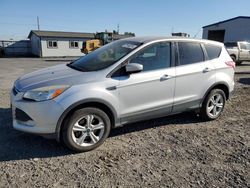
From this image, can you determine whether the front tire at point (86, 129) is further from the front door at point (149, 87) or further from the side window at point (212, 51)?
the side window at point (212, 51)

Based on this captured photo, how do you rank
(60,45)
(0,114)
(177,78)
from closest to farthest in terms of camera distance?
(177,78) < (0,114) < (60,45)

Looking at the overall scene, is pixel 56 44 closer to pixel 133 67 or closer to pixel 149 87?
pixel 149 87

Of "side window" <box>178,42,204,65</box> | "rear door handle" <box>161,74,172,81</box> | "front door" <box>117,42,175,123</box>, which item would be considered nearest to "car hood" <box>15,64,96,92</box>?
"front door" <box>117,42,175,123</box>

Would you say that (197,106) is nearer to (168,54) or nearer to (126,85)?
(168,54)

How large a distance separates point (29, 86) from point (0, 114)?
228 cm

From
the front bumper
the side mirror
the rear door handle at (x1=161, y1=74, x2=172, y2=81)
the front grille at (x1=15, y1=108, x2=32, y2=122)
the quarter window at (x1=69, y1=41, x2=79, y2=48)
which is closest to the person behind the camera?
the front bumper

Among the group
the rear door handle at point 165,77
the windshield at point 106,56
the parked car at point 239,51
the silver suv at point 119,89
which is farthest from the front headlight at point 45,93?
the parked car at point 239,51

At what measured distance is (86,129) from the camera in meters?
3.77

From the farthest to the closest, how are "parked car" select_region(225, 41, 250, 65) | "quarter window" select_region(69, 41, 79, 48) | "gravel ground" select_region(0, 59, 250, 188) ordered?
"quarter window" select_region(69, 41, 79, 48), "parked car" select_region(225, 41, 250, 65), "gravel ground" select_region(0, 59, 250, 188)

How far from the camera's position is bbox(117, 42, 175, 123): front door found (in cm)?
398

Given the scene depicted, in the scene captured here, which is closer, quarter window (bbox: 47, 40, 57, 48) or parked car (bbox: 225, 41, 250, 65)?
parked car (bbox: 225, 41, 250, 65)

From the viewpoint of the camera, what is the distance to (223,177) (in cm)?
318

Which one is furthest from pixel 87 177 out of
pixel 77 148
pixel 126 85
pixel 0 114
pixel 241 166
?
pixel 0 114

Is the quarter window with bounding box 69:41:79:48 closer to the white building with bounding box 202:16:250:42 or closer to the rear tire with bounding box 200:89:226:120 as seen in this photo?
the white building with bounding box 202:16:250:42
